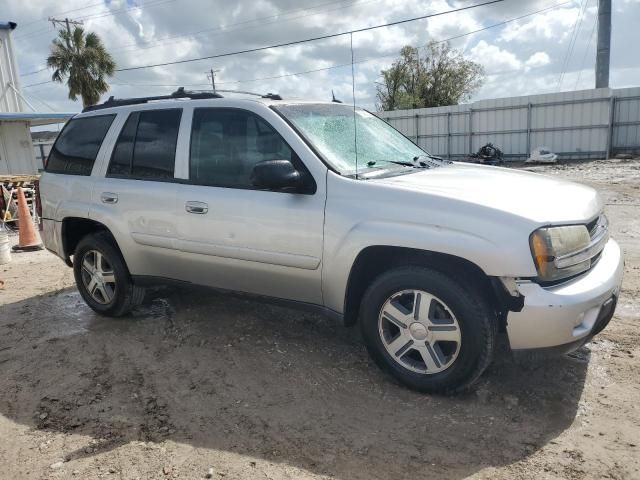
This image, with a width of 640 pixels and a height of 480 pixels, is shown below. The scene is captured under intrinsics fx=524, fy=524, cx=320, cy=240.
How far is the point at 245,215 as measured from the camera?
143 inches

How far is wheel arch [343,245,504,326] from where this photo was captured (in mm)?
3020

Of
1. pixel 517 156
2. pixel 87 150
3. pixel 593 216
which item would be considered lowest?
pixel 517 156

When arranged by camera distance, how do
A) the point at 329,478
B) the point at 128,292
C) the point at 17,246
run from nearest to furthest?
the point at 329,478 → the point at 128,292 → the point at 17,246

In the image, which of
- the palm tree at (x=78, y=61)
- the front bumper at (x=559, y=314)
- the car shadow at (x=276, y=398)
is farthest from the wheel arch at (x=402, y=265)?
the palm tree at (x=78, y=61)

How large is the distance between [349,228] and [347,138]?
3.01 feet

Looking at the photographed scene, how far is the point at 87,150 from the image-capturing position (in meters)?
4.76

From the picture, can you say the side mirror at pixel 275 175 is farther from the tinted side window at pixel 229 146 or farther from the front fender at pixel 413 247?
the front fender at pixel 413 247

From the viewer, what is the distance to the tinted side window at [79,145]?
4.69 m

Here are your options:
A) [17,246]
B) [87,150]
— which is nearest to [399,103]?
[17,246]

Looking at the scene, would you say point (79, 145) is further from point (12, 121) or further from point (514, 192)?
point (12, 121)

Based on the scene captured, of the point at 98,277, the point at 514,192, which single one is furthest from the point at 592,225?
the point at 98,277

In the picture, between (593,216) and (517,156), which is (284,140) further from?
(517,156)

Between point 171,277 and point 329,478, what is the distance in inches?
91.2

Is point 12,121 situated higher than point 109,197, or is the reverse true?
point 12,121
